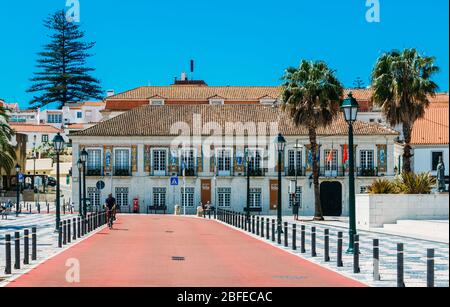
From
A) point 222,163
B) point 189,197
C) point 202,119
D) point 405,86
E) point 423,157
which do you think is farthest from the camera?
point 423,157

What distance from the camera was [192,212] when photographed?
236ft

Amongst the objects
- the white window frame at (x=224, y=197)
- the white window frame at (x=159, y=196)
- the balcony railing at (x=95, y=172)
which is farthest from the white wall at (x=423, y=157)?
the balcony railing at (x=95, y=172)

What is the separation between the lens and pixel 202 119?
76750 mm

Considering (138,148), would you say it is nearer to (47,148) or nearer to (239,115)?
(239,115)

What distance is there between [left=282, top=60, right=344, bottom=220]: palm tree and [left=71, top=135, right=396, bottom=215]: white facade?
1870 centimetres

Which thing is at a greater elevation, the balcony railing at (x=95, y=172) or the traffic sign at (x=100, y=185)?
the balcony railing at (x=95, y=172)

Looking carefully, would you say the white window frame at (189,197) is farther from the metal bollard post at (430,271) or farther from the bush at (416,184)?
the metal bollard post at (430,271)

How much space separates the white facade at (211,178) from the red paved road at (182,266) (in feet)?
144

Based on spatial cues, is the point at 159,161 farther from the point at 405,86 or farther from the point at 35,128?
the point at 35,128

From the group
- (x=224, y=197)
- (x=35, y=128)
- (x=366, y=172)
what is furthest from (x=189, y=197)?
(x=35, y=128)

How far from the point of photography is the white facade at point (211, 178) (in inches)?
2844

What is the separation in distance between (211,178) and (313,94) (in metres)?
21.9
